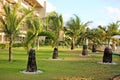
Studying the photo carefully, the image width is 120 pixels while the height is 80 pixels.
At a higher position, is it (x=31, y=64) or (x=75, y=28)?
(x=75, y=28)

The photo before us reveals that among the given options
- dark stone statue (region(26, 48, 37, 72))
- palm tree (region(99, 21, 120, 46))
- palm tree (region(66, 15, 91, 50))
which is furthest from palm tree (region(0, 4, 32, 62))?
palm tree (region(66, 15, 91, 50))

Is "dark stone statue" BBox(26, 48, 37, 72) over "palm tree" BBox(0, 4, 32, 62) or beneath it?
beneath

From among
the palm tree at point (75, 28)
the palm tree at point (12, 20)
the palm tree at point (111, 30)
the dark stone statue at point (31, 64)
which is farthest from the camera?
the palm tree at point (75, 28)

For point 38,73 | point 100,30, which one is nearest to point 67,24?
point 100,30

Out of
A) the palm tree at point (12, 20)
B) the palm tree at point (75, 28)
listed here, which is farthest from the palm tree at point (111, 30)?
the palm tree at point (12, 20)

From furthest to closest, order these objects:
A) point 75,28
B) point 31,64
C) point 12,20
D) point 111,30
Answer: point 75,28, point 111,30, point 12,20, point 31,64

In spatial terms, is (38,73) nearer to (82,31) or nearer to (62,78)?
(62,78)

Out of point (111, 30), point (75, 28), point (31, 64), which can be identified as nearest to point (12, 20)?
point (31, 64)

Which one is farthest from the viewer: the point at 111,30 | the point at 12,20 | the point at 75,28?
the point at 75,28

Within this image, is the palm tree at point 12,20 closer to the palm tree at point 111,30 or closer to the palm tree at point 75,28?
the palm tree at point 111,30

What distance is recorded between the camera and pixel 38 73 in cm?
1479

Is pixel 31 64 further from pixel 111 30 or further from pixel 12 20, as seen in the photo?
pixel 111 30

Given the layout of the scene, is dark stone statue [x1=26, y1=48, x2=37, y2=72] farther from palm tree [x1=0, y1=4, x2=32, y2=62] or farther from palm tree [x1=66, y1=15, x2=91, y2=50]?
palm tree [x1=66, y1=15, x2=91, y2=50]

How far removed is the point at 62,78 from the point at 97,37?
23595 mm
